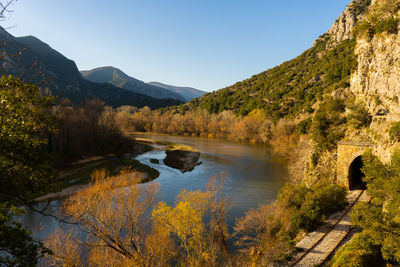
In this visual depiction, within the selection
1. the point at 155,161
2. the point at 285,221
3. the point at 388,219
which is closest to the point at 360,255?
the point at 388,219

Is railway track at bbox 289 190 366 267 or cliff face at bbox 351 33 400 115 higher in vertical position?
cliff face at bbox 351 33 400 115

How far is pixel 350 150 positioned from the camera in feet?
66.8

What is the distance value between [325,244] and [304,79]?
79.2m

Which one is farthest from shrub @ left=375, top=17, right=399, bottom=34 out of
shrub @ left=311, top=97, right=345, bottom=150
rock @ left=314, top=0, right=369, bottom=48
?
rock @ left=314, top=0, right=369, bottom=48

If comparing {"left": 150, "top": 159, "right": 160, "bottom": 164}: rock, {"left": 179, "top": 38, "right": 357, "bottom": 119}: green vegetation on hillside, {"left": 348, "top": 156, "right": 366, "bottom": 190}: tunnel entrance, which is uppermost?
{"left": 179, "top": 38, "right": 357, "bottom": 119}: green vegetation on hillside

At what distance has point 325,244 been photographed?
13312mm

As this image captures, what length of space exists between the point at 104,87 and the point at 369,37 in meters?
192

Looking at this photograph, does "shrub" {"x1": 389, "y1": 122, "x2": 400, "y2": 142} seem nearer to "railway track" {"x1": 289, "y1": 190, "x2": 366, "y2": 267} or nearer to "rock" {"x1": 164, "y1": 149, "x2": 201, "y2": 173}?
"railway track" {"x1": 289, "y1": 190, "x2": 366, "y2": 267}

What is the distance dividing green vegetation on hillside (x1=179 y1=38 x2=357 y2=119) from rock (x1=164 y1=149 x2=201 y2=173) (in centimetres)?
2934

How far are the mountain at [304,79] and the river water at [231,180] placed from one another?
22.0 m

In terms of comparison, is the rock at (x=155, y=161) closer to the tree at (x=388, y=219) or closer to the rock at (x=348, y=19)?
the tree at (x=388, y=219)

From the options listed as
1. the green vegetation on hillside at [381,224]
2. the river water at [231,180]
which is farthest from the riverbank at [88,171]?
the green vegetation on hillside at [381,224]

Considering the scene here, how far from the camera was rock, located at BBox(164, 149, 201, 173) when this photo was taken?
4101cm

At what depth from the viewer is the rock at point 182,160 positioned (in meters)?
41.0
